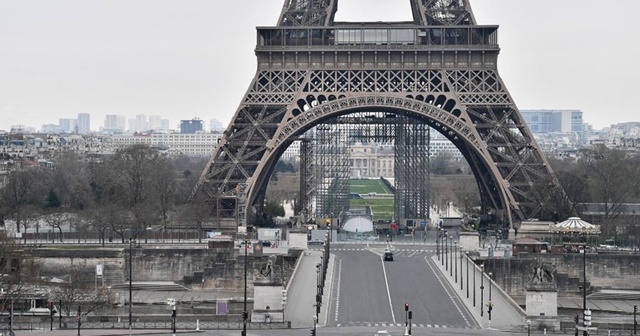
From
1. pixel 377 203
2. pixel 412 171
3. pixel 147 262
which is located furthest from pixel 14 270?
pixel 377 203

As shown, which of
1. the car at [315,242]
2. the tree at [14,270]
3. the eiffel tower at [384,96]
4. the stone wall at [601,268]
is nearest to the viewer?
the tree at [14,270]

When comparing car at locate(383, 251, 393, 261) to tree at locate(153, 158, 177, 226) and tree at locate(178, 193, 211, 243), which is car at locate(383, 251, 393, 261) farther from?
tree at locate(153, 158, 177, 226)

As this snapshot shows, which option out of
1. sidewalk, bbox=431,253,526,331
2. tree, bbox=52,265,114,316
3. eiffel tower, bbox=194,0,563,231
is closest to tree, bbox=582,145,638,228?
eiffel tower, bbox=194,0,563,231

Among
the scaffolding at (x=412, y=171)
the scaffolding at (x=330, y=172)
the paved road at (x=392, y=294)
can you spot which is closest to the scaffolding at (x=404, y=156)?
the scaffolding at (x=412, y=171)

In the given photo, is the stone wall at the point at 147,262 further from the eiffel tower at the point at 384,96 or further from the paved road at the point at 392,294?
the eiffel tower at the point at 384,96

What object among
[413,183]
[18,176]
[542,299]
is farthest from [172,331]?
[18,176]

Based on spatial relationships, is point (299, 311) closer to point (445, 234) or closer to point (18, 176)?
point (445, 234)

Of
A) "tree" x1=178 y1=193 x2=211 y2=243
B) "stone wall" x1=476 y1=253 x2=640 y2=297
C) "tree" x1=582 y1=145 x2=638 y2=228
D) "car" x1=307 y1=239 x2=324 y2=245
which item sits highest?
"tree" x1=582 y1=145 x2=638 y2=228
